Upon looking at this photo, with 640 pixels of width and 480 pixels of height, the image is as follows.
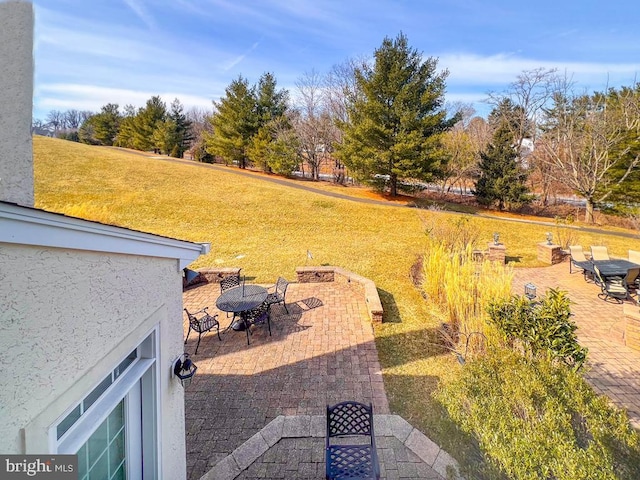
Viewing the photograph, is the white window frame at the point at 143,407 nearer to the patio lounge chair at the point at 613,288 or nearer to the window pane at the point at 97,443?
the window pane at the point at 97,443

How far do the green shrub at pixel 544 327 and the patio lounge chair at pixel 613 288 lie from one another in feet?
18.9

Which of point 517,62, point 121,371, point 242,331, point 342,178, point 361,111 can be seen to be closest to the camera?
point 121,371

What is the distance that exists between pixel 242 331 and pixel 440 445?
482cm

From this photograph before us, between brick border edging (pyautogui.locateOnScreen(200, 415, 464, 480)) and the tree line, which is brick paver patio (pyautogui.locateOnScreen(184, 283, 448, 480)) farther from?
the tree line

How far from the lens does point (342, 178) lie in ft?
117

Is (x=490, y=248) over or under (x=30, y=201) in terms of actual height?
under

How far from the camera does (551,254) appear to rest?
489 inches

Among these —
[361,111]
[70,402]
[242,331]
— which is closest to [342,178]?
[361,111]

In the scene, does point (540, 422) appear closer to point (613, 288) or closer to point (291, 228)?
point (613, 288)

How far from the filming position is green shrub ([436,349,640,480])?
2.34 meters

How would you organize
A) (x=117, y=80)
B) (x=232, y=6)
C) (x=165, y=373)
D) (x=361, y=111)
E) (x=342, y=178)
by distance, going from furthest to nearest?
(x=342, y=178) → (x=361, y=111) → (x=232, y=6) → (x=117, y=80) → (x=165, y=373)

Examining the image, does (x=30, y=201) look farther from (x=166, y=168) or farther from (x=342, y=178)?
(x=342, y=178)

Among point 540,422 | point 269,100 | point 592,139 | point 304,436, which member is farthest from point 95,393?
point 269,100

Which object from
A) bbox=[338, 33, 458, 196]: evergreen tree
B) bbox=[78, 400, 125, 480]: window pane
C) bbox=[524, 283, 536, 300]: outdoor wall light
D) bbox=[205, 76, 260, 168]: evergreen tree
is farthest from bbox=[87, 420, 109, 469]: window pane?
bbox=[205, 76, 260, 168]: evergreen tree
